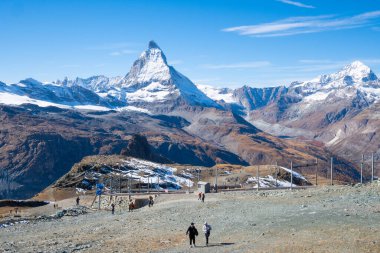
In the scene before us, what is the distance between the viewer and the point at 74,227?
5016cm

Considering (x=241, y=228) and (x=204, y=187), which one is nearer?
(x=241, y=228)

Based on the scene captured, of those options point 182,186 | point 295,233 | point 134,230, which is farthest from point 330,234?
point 182,186

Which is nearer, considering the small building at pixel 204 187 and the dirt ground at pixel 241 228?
the dirt ground at pixel 241 228

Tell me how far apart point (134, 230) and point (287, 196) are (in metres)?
19.4

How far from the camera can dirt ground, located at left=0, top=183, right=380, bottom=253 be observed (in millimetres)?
29375

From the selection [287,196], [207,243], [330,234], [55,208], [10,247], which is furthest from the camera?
[55,208]

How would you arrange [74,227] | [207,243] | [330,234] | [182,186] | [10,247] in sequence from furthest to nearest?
1. [182,186]
2. [74,227]
3. [10,247]
4. [207,243]
5. [330,234]

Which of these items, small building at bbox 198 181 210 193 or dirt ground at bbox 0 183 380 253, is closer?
dirt ground at bbox 0 183 380 253

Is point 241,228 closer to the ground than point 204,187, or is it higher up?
closer to the ground

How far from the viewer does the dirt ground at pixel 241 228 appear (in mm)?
29375

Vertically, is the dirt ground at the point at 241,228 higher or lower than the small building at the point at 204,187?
lower

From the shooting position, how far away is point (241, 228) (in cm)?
3669

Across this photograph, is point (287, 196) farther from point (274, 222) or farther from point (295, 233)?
point (295, 233)

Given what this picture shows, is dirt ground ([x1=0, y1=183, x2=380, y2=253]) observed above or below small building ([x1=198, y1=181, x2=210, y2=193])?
below
